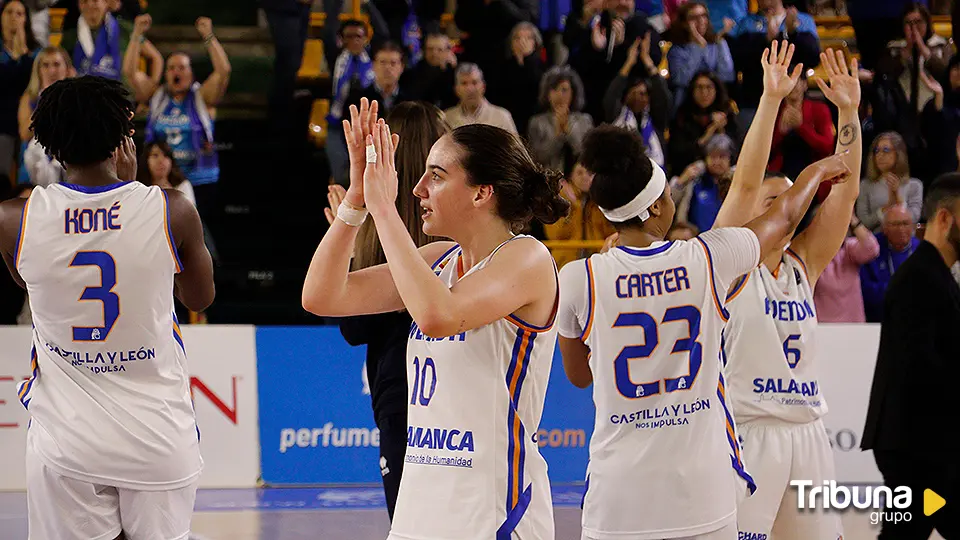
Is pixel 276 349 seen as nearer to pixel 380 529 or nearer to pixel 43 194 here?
pixel 380 529

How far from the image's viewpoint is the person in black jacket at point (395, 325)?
150 inches

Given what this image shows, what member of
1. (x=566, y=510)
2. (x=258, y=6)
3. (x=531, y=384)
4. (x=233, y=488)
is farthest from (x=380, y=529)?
(x=258, y=6)

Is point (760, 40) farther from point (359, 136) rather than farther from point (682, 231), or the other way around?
point (359, 136)

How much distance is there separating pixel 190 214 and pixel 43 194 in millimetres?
482

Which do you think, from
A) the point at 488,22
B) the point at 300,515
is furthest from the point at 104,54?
the point at 300,515

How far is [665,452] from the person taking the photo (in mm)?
3584

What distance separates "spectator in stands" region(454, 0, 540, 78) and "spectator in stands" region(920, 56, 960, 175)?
14.5 feet

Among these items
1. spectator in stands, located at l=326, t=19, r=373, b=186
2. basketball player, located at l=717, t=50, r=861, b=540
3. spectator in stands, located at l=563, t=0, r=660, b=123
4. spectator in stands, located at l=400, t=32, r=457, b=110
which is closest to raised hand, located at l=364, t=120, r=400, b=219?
basketball player, located at l=717, t=50, r=861, b=540

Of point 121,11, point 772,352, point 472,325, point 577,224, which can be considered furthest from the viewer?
point 121,11

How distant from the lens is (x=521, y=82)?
444 inches

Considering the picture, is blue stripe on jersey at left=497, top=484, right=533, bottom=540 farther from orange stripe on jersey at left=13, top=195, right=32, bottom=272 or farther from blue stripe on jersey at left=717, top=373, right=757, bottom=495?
orange stripe on jersey at left=13, top=195, right=32, bottom=272

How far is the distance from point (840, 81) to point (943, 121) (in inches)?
319

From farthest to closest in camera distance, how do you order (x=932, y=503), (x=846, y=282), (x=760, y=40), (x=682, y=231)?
(x=760, y=40) → (x=846, y=282) → (x=682, y=231) → (x=932, y=503)

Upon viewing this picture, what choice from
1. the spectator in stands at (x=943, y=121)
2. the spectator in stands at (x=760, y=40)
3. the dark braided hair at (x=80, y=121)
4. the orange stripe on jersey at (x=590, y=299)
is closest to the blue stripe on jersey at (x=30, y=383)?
the dark braided hair at (x=80, y=121)
